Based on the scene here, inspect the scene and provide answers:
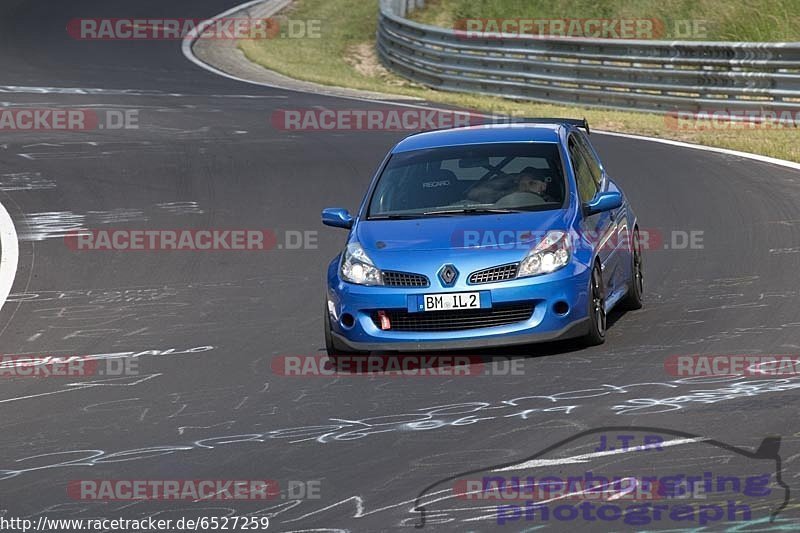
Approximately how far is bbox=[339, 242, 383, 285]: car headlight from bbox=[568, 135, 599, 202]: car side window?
5.49 ft

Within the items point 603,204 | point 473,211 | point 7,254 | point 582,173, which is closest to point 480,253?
point 473,211

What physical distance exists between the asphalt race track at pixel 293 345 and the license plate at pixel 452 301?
1.31ft

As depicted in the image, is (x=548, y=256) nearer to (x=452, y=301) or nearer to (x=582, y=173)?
(x=452, y=301)

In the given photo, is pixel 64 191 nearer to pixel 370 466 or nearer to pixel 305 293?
pixel 305 293

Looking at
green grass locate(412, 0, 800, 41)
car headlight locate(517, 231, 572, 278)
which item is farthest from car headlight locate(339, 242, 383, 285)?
green grass locate(412, 0, 800, 41)

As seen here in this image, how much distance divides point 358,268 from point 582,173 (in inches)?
82.5

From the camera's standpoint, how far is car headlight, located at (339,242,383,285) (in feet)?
31.9

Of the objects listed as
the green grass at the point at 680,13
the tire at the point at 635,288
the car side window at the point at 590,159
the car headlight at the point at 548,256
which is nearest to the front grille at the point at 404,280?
the car headlight at the point at 548,256

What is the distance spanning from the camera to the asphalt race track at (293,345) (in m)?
7.01

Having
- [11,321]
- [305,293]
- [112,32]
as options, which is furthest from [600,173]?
[112,32]

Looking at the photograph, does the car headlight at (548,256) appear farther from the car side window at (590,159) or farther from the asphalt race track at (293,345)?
the car side window at (590,159)

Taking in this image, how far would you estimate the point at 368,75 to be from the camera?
31.2m

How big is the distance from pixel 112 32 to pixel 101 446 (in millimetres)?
29783

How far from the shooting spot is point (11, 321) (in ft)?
37.9
